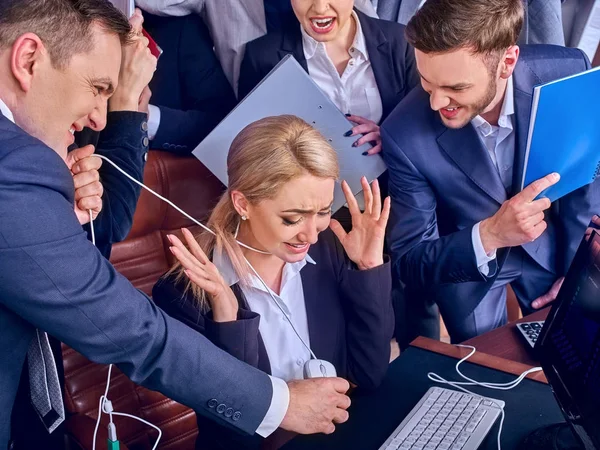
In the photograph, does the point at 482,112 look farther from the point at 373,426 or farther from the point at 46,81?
the point at 46,81

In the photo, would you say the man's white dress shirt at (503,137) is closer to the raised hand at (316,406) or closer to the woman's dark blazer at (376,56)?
the woman's dark blazer at (376,56)

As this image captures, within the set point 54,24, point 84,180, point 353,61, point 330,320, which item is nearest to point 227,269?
point 330,320

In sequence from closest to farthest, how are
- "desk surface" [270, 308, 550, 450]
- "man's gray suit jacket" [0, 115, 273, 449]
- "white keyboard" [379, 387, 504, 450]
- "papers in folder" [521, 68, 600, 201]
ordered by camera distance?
"man's gray suit jacket" [0, 115, 273, 449]
"white keyboard" [379, 387, 504, 450]
"desk surface" [270, 308, 550, 450]
"papers in folder" [521, 68, 600, 201]

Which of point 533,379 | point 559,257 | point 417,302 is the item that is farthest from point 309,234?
point 417,302

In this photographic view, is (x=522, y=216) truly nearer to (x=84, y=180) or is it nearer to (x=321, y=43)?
(x=321, y=43)

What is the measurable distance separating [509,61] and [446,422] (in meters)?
1.00

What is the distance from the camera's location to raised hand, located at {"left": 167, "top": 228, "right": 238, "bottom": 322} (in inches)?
56.7

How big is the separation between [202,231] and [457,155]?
0.74 metres

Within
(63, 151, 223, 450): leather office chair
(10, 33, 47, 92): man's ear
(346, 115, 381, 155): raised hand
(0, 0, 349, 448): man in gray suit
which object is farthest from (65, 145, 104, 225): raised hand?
(346, 115, 381, 155): raised hand

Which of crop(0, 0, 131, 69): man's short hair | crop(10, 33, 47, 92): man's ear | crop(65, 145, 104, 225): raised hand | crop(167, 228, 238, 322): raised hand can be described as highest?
crop(0, 0, 131, 69): man's short hair

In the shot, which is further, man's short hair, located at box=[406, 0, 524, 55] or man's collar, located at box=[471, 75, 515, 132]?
man's collar, located at box=[471, 75, 515, 132]

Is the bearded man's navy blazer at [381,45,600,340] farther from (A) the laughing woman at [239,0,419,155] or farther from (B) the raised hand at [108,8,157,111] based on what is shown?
(B) the raised hand at [108,8,157,111]

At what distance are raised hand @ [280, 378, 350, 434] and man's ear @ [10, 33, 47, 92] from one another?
0.71 meters

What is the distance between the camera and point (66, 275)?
3.58ft
